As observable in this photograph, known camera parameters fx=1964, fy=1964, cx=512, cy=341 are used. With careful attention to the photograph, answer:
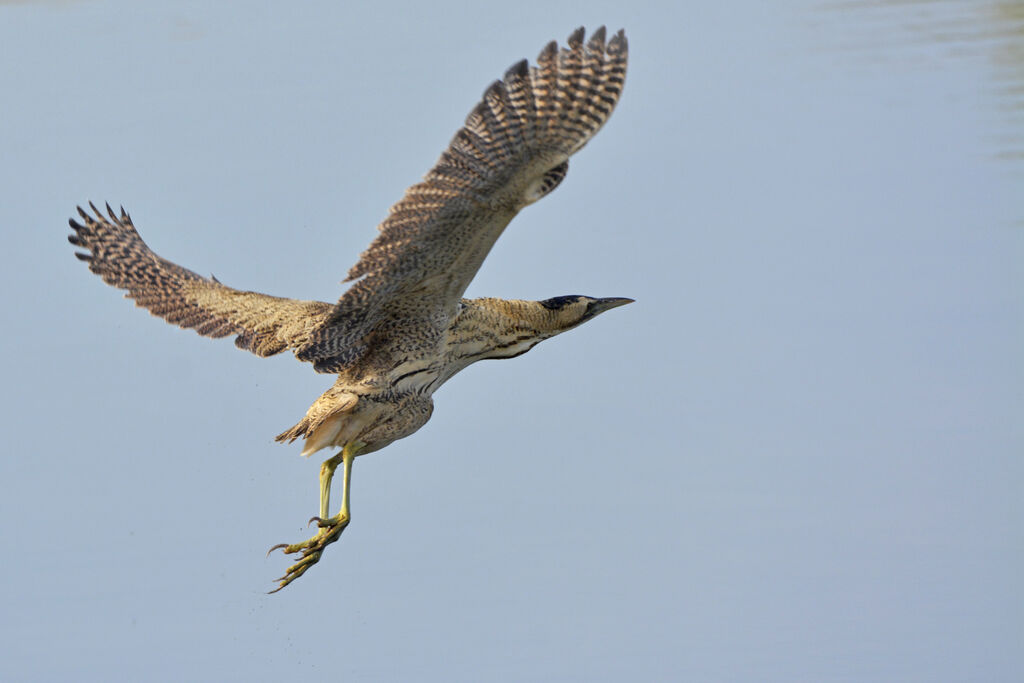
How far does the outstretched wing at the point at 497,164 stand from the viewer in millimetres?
6266

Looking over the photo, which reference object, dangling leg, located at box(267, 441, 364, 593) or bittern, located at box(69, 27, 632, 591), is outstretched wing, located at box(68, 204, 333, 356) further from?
dangling leg, located at box(267, 441, 364, 593)

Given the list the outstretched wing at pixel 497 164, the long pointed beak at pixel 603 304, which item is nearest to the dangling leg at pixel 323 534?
Answer: the outstretched wing at pixel 497 164

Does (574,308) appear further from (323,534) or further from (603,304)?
(323,534)

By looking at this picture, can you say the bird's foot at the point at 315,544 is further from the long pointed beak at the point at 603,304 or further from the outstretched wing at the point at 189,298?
the long pointed beak at the point at 603,304

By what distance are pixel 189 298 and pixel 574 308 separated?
5.18ft

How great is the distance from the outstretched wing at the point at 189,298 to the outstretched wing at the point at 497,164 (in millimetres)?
522

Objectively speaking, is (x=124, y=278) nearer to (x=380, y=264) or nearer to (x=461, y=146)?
(x=380, y=264)

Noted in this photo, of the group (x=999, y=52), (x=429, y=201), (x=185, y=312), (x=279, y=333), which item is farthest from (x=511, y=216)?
(x=999, y=52)

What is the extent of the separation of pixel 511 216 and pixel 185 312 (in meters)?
1.93

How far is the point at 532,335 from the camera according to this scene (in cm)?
793

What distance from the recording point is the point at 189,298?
8023 millimetres

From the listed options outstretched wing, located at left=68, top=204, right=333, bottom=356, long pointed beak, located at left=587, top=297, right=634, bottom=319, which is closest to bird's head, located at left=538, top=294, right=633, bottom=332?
long pointed beak, located at left=587, top=297, right=634, bottom=319

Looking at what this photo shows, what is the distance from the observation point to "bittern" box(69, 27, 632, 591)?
634 cm

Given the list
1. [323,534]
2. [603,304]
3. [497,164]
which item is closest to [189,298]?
[323,534]
